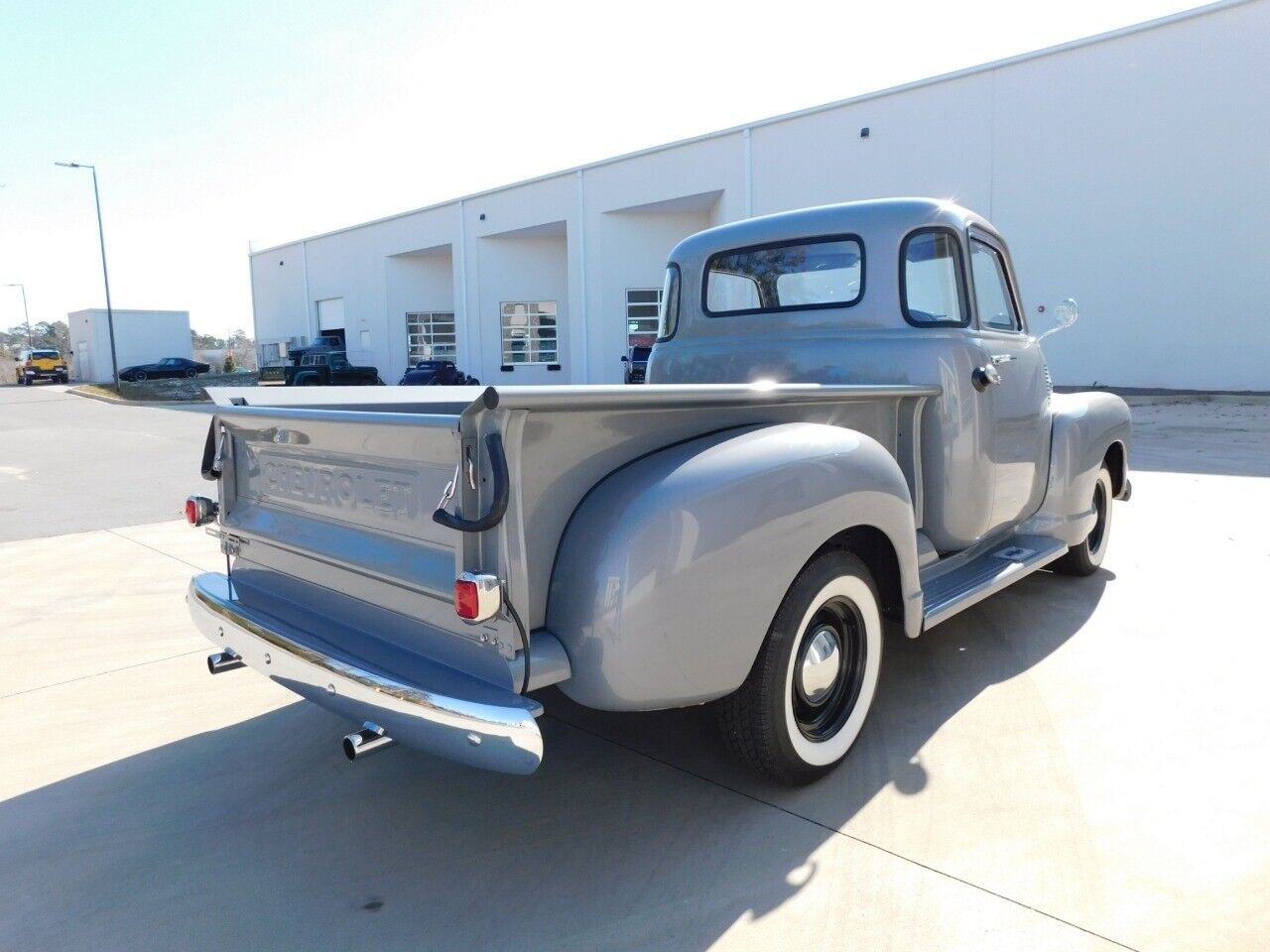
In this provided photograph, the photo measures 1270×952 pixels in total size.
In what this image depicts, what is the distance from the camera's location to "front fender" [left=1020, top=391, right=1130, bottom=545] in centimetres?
439

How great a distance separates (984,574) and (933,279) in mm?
1316

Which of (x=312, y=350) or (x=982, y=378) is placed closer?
(x=982, y=378)

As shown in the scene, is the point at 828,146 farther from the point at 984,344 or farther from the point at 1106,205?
the point at 984,344

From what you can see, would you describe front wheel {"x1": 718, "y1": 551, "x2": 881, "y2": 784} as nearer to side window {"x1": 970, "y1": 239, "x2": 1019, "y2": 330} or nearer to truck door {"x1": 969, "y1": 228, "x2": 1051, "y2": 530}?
truck door {"x1": 969, "y1": 228, "x2": 1051, "y2": 530}

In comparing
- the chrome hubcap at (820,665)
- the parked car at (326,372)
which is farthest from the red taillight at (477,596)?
the parked car at (326,372)

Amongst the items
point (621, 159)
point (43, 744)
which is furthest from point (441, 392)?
point (621, 159)

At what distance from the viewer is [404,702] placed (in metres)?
2.10

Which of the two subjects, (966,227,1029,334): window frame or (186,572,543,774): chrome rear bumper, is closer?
(186,572,543,774): chrome rear bumper

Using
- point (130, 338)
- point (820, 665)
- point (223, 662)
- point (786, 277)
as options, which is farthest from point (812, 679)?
point (130, 338)

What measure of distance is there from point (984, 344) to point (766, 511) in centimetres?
200

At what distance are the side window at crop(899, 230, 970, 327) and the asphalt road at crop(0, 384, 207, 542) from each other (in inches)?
260

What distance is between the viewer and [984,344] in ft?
12.5

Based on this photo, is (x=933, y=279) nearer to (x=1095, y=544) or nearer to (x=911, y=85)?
(x=1095, y=544)

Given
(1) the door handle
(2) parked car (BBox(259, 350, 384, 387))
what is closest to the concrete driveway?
(1) the door handle
